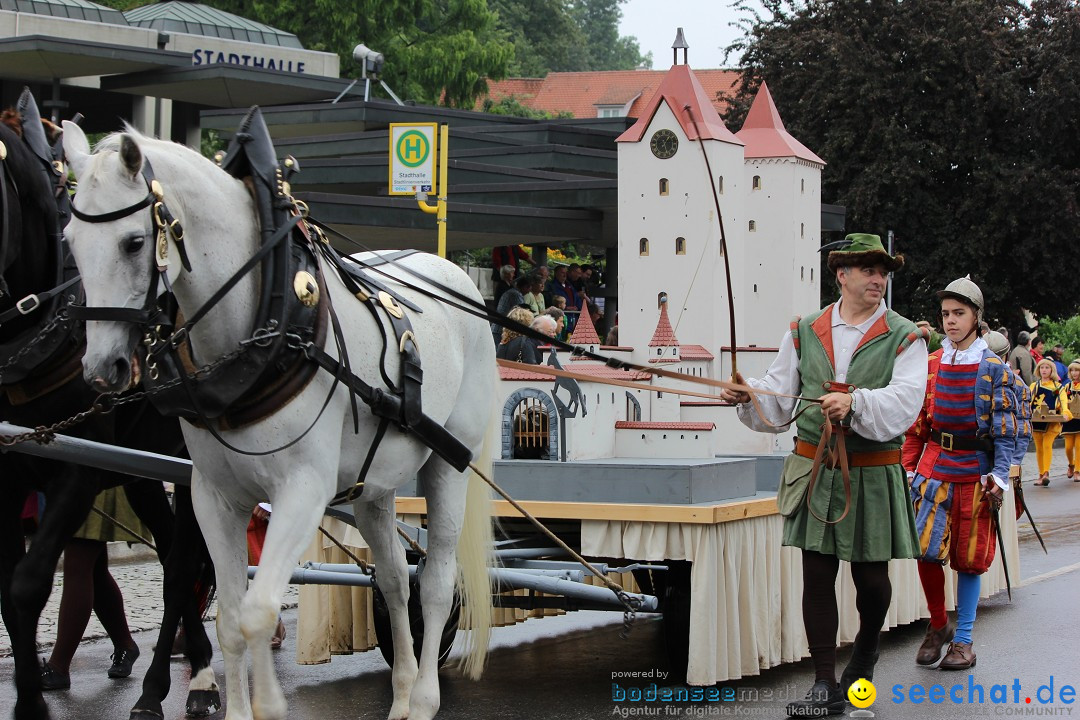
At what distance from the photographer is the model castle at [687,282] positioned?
691 centimetres

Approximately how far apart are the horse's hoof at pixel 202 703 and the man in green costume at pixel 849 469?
8.11 ft

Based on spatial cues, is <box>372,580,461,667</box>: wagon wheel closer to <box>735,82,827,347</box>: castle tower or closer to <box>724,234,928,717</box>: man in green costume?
<box>724,234,928,717</box>: man in green costume

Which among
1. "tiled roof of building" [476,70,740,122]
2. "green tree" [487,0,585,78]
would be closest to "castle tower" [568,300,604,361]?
"green tree" [487,0,585,78]

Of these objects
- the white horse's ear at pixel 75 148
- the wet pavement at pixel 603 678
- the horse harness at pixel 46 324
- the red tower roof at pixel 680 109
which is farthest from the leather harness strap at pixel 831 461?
the red tower roof at pixel 680 109

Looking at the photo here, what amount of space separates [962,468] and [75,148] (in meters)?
4.93

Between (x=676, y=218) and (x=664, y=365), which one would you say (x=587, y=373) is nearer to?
(x=664, y=365)

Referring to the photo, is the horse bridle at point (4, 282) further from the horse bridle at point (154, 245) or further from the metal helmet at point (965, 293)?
the metal helmet at point (965, 293)

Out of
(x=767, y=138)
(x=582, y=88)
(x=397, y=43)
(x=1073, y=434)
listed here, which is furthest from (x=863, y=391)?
(x=582, y=88)

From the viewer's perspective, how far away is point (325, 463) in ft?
14.8

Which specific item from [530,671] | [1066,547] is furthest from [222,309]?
[1066,547]

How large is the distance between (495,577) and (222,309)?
229 cm

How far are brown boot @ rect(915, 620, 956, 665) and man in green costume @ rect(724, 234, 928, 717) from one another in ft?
4.33

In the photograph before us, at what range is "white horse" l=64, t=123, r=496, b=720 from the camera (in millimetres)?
3955

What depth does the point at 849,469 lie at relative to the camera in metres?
5.91
